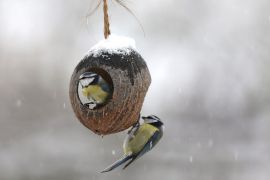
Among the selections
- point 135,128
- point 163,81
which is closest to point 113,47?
point 135,128

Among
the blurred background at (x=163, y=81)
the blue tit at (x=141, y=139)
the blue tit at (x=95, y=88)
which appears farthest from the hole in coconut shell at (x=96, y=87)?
the blurred background at (x=163, y=81)

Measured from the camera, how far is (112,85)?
2486 millimetres

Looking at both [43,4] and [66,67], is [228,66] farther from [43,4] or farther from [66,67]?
[43,4]

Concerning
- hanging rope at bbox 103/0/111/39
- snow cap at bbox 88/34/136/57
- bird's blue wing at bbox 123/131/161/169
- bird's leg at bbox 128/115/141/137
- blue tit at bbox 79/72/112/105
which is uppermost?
hanging rope at bbox 103/0/111/39

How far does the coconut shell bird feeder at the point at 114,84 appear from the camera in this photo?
96.3 inches

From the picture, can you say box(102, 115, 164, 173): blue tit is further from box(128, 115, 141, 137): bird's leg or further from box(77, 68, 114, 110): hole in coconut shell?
box(77, 68, 114, 110): hole in coconut shell

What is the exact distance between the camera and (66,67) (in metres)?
7.08

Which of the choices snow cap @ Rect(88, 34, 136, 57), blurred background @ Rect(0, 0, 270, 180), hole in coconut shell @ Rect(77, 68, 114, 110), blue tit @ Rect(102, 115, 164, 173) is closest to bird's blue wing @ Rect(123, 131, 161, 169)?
blue tit @ Rect(102, 115, 164, 173)

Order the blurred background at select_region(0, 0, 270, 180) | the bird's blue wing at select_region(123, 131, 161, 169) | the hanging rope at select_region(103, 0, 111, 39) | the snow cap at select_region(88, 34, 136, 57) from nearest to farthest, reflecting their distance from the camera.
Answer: the hanging rope at select_region(103, 0, 111, 39), the snow cap at select_region(88, 34, 136, 57), the bird's blue wing at select_region(123, 131, 161, 169), the blurred background at select_region(0, 0, 270, 180)

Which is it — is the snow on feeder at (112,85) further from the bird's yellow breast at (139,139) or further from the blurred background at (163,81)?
the blurred background at (163,81)

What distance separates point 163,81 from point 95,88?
4.65 m

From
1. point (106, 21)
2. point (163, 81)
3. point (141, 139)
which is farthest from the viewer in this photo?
point (163, 81)

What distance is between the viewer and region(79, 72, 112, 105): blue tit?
244 cm

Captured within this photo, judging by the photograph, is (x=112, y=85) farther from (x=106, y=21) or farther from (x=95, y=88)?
(x=106, y=21)
